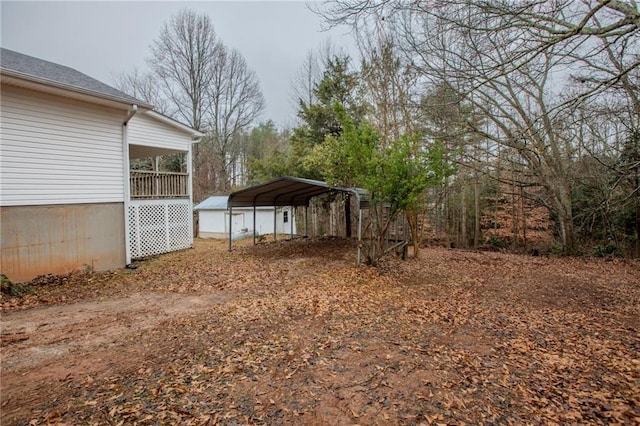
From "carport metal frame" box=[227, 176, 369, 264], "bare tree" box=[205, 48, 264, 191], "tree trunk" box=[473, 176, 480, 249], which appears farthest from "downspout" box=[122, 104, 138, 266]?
"tree trunk" box=[473, 176, 480, 249]

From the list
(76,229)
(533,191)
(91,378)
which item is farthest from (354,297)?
(533,191)

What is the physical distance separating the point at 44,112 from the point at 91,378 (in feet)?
20.6

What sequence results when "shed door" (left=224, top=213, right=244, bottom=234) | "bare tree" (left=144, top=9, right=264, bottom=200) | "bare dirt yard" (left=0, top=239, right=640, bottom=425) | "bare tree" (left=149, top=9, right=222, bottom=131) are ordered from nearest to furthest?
"bare dirt yard" (left=0, top=239, right=640, bottom=425)
"shed door" (left=224, top=213, right=244, bottom=234)
"bare tree" (left=149, top=9, right=222, bottom=131)
"bare tree" (left=144, top=9, right=264, bottom=200)

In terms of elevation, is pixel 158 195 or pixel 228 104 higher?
pixel 228 104

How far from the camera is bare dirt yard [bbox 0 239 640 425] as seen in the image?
2488mm

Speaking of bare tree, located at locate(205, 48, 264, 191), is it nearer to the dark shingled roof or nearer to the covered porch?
the covered porch

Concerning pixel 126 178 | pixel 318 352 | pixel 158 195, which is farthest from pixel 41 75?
pixel 318 352

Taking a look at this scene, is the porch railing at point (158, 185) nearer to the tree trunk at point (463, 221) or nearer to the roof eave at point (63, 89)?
the roof eave at point (63, 89)

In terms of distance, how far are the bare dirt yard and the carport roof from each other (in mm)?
3258

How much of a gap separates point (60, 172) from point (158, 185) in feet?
11.8

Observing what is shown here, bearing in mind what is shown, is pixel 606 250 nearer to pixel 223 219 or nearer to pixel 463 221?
pixel 463 221

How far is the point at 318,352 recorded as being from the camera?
3.48 meters

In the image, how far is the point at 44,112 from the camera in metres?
6.54

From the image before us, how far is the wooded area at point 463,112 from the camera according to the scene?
17.1ft
